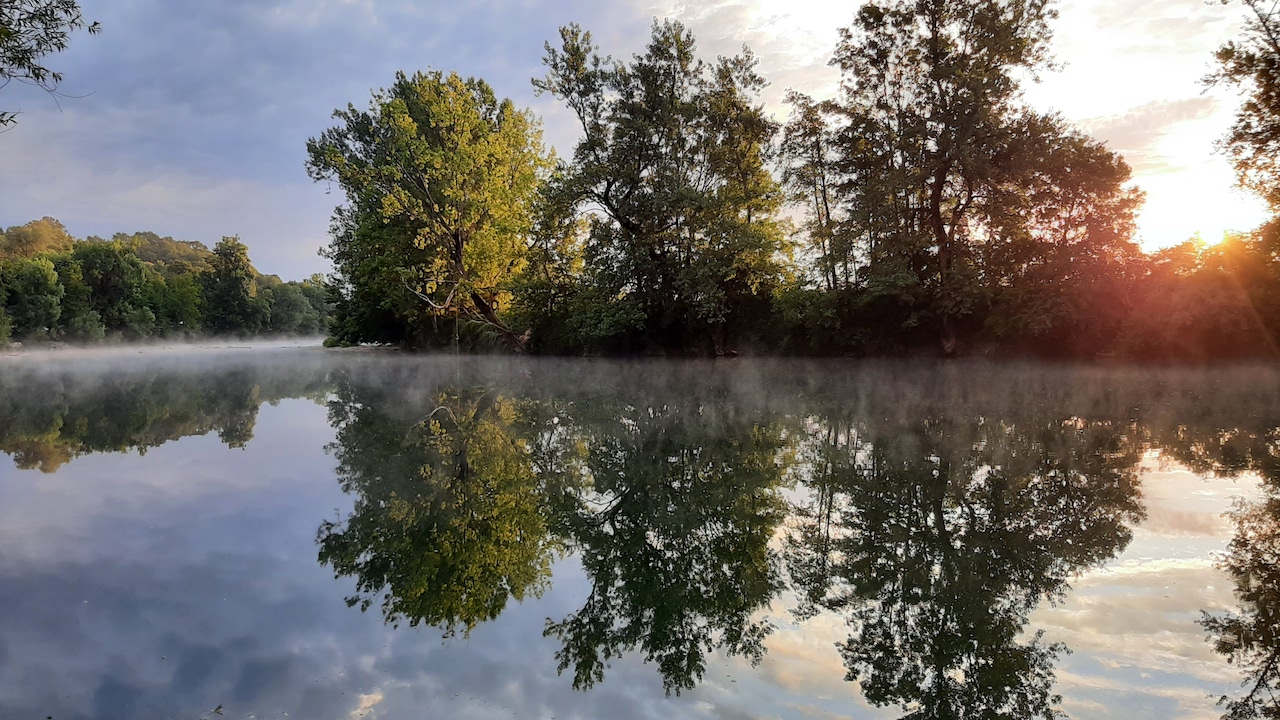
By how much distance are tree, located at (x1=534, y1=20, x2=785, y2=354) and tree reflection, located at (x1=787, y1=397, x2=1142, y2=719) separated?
15703 millimetres

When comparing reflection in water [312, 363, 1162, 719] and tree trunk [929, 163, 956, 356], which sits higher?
tree trunk [929, 163, 956, 356]

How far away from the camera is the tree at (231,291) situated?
6762 cm

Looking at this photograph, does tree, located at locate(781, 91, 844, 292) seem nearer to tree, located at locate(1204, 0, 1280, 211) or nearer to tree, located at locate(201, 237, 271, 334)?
tree, located at locate(1204, 0, 1280, 211)

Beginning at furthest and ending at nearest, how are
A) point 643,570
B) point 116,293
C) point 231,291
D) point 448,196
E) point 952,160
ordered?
point 231,291 → point 116,293 → point 448,196 → point 952,160 → point 643,570

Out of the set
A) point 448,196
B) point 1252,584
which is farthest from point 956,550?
point 448,196

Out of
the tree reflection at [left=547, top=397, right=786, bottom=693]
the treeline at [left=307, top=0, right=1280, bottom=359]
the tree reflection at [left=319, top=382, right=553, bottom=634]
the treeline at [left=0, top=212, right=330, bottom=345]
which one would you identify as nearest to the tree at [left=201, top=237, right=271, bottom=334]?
the treeline at [left=0, top=212, right=330, bottom=345]

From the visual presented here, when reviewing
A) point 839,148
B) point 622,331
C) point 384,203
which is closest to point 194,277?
point 384,203

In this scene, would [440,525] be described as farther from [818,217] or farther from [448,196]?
[448,196]

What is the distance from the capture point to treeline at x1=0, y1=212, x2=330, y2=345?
4866cm

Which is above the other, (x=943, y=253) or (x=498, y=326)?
(x=943, y=253)

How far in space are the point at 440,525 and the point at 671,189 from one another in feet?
65.5

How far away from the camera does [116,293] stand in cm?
5922

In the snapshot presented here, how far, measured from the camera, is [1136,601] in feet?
11.0

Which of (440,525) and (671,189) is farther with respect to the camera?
(671,189)
